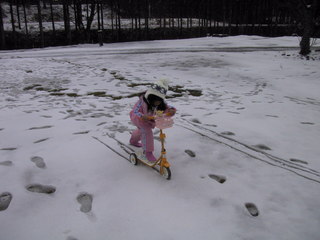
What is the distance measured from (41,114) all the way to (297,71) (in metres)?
9.71

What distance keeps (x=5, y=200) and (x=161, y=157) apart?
173cm

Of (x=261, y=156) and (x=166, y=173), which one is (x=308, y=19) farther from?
(x=166, y=173)

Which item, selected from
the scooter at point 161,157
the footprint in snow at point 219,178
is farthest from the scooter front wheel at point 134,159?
the footprint in snow at point 219,178

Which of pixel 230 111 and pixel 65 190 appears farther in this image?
pixel 230 111

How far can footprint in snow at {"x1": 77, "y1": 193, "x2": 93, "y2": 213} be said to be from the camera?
270cm

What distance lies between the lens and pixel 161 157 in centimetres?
323

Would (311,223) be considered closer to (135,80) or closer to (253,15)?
(135,80)

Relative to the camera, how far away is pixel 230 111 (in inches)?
229

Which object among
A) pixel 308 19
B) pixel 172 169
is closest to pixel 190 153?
pixel 172 169

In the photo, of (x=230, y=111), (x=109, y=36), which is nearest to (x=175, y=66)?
(x=230, y=111)

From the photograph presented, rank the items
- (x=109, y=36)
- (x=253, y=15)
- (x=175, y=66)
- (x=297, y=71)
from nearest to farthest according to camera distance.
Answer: (x=297, y=71) < (x=175, y=66) < (x=109, y=36) < (x=253, y=15)

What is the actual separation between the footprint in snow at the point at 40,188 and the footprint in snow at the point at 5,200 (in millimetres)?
203

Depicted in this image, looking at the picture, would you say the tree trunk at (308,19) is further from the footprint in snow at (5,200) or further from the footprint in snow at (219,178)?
the footprint in snow at (5,200)

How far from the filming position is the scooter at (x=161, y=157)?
2889 millimetres
